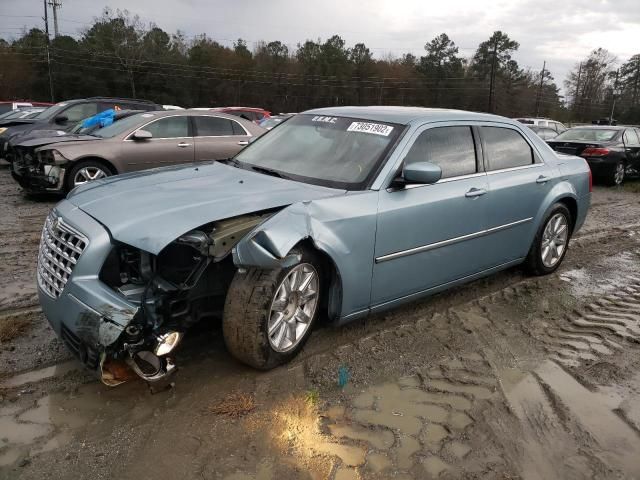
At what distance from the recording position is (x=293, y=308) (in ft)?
10.8

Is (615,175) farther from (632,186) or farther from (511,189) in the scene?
(511,189)

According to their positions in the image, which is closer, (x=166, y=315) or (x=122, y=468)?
(x=122, y=468)

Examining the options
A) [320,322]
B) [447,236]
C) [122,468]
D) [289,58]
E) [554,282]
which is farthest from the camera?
[289,58]

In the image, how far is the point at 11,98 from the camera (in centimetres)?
4778

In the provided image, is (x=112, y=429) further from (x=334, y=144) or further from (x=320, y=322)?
(x=334, y=144)

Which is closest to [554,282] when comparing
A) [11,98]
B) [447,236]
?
[447,236]

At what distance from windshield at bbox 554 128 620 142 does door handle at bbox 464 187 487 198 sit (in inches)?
396

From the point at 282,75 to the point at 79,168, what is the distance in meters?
58.2

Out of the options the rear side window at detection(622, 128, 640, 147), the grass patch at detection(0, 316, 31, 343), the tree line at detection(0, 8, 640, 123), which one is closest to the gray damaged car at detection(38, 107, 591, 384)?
the grass patch at detection(0, 316, 31, 343)

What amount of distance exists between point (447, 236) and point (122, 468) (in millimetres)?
2694

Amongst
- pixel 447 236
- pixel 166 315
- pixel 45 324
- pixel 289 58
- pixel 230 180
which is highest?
pixel 289 58

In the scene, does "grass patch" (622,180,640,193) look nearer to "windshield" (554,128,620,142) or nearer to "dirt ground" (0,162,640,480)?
"windshield" (554,128,620,142)

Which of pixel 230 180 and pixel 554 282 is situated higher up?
pixel 230 180

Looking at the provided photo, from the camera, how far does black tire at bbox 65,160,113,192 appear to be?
8125mm
